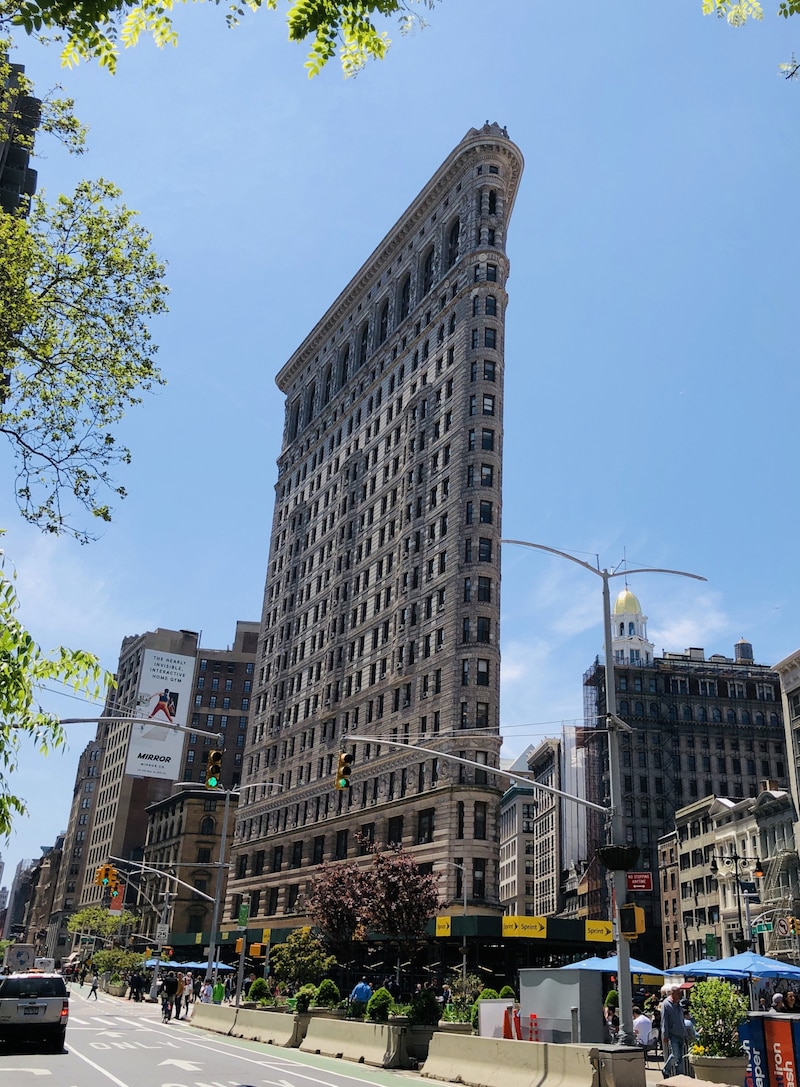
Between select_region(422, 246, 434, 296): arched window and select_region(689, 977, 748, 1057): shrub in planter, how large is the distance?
3234 inches

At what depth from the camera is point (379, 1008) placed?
28.8 metres

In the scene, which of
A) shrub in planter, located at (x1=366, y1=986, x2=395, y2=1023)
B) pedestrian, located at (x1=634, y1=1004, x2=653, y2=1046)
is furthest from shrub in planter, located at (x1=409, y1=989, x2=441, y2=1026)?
pedestrian, located at (x1=634, y1=1004, x2=653, y2=1046)

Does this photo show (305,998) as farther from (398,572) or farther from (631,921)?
(398,572)

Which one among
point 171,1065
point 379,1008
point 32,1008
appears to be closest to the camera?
point 171,1065

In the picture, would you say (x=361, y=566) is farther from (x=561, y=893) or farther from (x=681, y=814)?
(x=561, y=893)

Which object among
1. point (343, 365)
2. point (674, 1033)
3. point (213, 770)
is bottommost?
point (674, 1033)

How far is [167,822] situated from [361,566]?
65407 mm

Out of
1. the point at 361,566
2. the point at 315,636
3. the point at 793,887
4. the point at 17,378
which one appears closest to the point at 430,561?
the point at 361,566

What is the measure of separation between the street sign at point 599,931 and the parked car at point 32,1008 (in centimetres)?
4189

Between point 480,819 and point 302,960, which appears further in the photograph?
point 480,819

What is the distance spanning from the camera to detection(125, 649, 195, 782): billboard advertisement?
266 ft

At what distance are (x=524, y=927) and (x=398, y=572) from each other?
32.6 m

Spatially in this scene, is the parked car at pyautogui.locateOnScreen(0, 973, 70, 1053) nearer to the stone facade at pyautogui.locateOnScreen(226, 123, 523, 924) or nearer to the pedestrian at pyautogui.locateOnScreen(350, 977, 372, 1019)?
the pedestrian at pyautogui.locateOnScreen(350, 977, 372, 1019)

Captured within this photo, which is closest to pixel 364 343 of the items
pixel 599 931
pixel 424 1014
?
pixel 599 931
